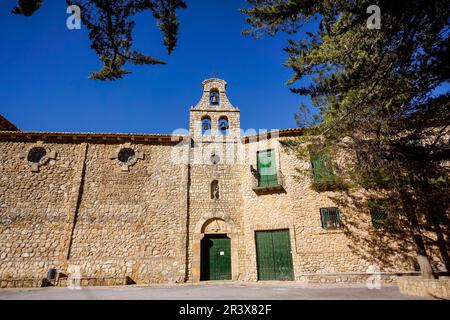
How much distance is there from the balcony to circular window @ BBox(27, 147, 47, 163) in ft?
38.3

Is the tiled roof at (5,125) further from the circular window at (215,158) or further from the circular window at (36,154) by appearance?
the circular window at (215,158)

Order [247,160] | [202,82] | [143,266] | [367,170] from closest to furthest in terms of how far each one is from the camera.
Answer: [367,170]
[143,266]
[247,160]
[202,82]

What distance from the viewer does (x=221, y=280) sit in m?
12.4

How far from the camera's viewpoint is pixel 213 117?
49.4 ft

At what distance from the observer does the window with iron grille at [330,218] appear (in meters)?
12.0

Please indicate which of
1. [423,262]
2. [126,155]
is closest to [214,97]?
[126,155]

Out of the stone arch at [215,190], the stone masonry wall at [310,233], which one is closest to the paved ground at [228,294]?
the stone masonry wall at [310,233]

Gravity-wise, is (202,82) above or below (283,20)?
above

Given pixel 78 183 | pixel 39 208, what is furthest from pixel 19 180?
pixel 78 183

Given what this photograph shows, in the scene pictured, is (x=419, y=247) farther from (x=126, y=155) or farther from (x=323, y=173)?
(x=126, y=155)

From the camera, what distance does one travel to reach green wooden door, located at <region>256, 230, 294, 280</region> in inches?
478

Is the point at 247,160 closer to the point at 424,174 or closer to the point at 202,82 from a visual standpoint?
the point at 202,82

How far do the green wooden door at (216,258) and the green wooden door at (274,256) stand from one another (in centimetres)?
158

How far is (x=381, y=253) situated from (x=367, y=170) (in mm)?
5222
